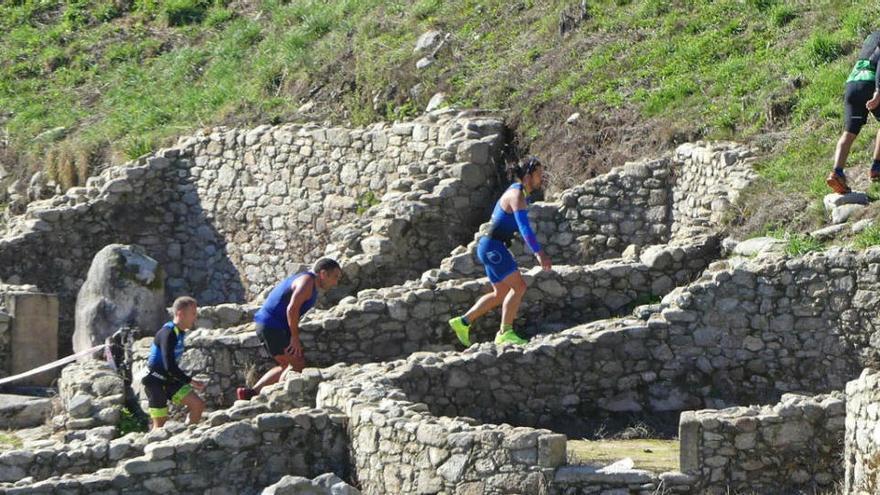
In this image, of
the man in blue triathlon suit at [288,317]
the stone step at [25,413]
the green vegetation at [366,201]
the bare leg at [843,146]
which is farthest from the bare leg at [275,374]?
the green vegetation at [366,201]

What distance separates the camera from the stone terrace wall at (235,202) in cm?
2511

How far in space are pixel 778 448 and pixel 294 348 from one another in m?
5.26

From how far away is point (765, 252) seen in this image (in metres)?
19.3

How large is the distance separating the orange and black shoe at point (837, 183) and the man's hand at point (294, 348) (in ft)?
16.3

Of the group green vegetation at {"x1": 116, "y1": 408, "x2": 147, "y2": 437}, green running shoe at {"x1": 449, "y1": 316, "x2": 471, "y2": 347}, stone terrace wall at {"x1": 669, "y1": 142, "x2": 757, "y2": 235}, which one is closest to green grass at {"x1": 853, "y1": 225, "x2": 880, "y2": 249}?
stone terrace wall at {"x1": 669, "y1": 142, "x2": 757, "y2": 235}

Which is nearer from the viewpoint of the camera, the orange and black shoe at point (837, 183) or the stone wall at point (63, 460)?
the stone wall at point (63, 460)

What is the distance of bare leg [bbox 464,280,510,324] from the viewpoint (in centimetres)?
1983

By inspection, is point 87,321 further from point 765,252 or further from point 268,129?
point 765,252

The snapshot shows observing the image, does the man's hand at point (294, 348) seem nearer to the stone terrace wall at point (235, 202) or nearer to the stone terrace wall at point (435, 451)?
the stone terrace wall at point (435, 451)

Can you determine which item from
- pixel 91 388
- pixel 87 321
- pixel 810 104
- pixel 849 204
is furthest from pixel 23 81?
pixel 849 204

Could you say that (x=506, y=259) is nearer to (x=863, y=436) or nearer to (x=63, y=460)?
(x=63, y=460)

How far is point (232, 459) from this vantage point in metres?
17.0

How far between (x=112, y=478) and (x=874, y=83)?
25.8ft

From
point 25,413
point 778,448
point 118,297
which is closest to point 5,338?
point 118,297
